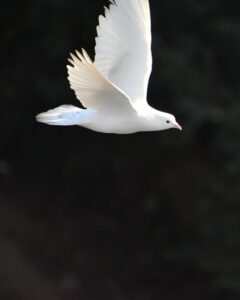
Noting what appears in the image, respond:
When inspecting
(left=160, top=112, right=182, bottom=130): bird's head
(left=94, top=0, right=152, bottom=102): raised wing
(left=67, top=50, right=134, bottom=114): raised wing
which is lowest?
(left=67, top=50, right=134, bottom=114): raised wing

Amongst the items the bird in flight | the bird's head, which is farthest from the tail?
the bird's head

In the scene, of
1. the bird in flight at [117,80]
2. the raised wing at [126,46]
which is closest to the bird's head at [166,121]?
the bird in flight at [117,80]

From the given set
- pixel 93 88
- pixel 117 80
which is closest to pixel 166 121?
pixel 117 80

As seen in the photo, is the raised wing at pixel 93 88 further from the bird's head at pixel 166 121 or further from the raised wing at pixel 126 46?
the raised wing at pixel 126 46

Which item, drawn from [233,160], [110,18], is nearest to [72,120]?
[110,18]

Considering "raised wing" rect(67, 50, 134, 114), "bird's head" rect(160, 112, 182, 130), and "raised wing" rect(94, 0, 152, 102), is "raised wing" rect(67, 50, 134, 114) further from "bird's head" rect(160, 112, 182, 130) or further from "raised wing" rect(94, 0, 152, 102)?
"raised wing" rect(94, 0, 152, 102)

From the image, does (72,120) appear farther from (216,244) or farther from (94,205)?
(94,205)

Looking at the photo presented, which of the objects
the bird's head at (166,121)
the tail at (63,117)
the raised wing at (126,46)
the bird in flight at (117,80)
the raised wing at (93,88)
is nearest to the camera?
the raised wing at (93,88)

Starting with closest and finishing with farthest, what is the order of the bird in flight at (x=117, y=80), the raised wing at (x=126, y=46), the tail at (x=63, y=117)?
the bird in flight at (x=117, y=80), the tail at (x=63, y=117), the raised wing at (x=126, y=46)
